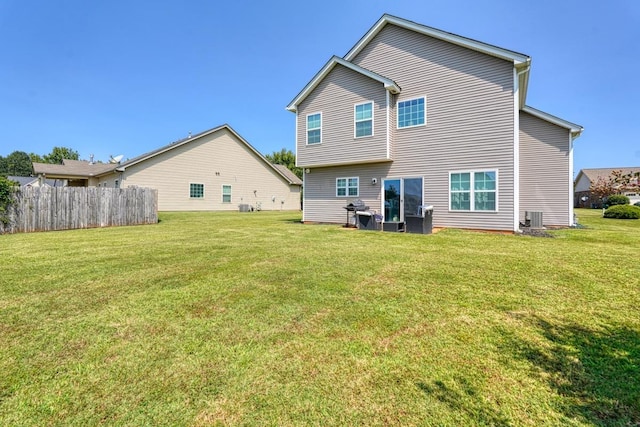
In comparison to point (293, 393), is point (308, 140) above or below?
above

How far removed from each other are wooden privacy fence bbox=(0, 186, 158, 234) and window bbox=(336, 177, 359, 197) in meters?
8.66

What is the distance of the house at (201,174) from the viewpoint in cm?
2114

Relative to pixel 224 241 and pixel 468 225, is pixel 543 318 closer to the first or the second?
pixel 224 241

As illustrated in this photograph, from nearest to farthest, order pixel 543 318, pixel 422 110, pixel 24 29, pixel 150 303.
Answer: pixel 543 318, pixel 150 303, pixel 422 110, pixel 24 29

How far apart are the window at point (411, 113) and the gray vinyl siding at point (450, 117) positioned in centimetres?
20

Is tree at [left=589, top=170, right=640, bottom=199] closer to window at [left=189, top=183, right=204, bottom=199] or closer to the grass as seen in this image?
the grass

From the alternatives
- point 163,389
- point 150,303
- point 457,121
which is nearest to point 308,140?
point 457,121

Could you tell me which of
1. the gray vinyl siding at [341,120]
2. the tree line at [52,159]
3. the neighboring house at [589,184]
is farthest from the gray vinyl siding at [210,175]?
the neighboring house at [589,184]

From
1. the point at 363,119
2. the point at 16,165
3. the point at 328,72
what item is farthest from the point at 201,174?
the point at 16,165

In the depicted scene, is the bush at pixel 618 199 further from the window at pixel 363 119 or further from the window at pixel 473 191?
the window at pixel 363 119

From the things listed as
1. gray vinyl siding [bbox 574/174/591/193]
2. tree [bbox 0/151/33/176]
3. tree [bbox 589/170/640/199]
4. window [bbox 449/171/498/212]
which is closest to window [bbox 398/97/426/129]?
window [bbox 449/171/498/212]

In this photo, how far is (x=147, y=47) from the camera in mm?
17266

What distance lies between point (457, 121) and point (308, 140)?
6.21 m

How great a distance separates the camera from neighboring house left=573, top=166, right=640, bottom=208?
3557 cm
